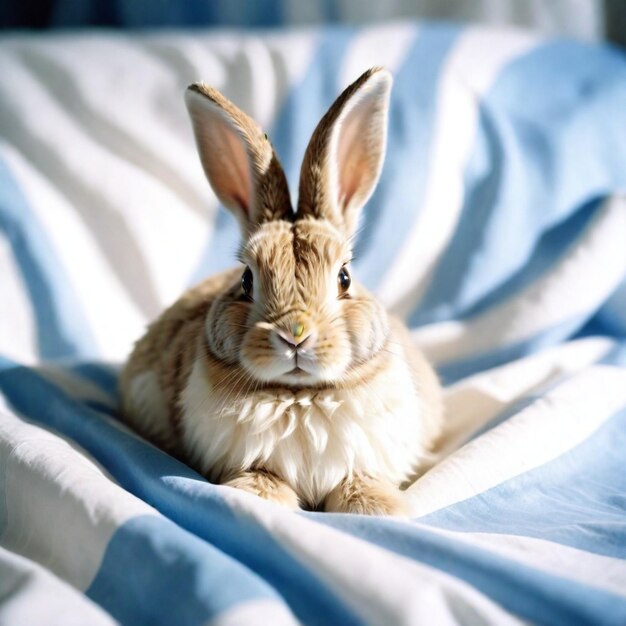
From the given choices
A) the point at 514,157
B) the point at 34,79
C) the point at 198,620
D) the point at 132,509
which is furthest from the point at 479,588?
the point at 34,79

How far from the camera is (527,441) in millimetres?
1141

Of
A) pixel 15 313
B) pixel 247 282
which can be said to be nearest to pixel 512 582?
pixel 247 282

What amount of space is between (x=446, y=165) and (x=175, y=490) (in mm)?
1083

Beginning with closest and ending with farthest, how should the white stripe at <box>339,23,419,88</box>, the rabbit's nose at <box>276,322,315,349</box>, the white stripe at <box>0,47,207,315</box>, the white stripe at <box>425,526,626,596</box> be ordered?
the white stripe at <box>425,526,626,596</box> → the rabbit's nose at <box>276,322,315,349</box> → the white stripe at <box>0,47,207,315</box> → the white stripe at <box>339,23,419,88</box>

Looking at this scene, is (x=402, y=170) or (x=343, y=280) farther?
(x=402, y=170)

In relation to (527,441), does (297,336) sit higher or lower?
higher

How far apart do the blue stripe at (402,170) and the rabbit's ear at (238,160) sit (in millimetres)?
607

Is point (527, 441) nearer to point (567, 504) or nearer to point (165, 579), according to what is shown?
point (567, 504)

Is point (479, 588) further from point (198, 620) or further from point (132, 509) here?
point (132, 509)

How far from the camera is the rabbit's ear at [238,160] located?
110 centimetres

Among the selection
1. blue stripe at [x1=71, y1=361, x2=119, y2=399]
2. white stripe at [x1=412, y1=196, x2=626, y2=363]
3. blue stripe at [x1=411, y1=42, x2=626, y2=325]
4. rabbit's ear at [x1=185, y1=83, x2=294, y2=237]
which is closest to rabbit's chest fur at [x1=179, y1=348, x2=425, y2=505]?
rabbit's ear at [x1=185, y1=83, x2=294, y2=237]

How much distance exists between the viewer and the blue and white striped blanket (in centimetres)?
101

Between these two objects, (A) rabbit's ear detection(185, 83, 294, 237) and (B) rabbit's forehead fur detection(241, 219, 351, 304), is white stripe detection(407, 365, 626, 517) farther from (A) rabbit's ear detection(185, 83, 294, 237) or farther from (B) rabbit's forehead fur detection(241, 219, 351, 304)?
(A) rabbit's ear detection(185, 83, 294, 237)

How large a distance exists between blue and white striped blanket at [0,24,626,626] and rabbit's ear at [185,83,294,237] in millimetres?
370
